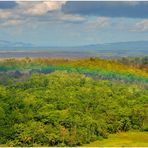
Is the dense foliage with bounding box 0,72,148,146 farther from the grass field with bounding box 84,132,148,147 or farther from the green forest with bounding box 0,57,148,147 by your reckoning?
the grass field with bounding box 84,132,148,147

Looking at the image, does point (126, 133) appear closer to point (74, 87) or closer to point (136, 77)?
point (74, 87)

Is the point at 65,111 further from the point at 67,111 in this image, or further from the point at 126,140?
the point at 126,140

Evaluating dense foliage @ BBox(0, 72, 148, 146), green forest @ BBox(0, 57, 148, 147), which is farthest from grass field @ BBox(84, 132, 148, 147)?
dense foliage @ BBox(0, 72, 148, 146)

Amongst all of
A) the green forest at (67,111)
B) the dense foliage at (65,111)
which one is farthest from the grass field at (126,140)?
the dense foliage at (65,111)

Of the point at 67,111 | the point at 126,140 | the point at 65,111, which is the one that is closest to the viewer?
the point at 126,140

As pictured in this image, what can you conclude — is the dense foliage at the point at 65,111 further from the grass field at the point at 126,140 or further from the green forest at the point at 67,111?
the grass field at the point at 126,140

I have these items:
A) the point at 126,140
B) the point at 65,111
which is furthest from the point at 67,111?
the point at 126,140

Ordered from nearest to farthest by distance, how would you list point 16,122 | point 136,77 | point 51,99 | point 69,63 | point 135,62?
point 16,122 < point 51,99 < point 136,77 < point 69,63 < point 135,62

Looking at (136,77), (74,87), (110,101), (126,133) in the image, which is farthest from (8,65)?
(126,133)
